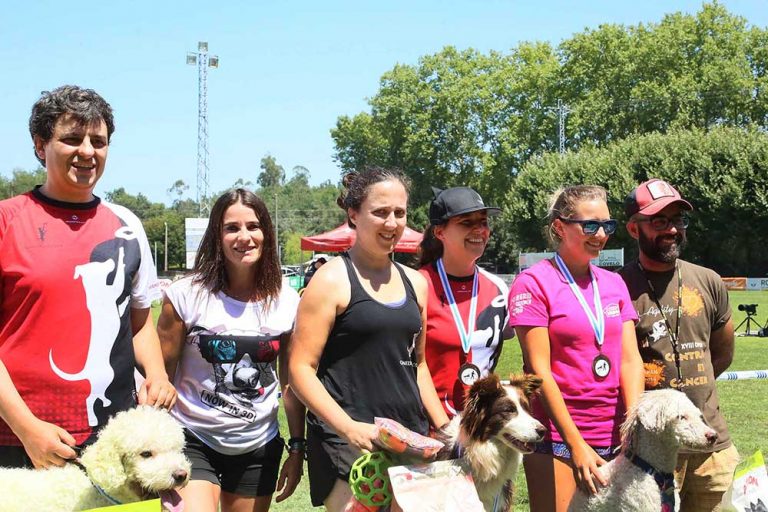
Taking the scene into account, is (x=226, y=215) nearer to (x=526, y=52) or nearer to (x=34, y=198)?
(x=34, y=198)

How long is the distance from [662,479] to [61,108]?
3523mm

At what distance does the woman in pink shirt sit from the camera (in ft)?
13.3

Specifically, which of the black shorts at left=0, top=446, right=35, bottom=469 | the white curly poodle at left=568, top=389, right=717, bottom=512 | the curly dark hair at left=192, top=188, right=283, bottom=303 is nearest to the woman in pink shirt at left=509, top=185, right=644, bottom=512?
the white curly poodle at left=568, top=389, right=717, bottom=512

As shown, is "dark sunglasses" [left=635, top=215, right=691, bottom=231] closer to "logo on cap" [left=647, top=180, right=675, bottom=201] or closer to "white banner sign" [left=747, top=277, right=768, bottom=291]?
"logo on cap" [left=647, top=180, right=675, bottom=201]

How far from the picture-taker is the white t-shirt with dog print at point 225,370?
3986 mm

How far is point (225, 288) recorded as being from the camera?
4.21m

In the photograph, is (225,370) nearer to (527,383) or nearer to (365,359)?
(365,359)

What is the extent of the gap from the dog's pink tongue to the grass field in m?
3.58

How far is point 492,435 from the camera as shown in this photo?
3.56m

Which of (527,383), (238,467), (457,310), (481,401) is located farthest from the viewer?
(457,310)

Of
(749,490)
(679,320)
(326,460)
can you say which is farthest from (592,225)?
(326,460)

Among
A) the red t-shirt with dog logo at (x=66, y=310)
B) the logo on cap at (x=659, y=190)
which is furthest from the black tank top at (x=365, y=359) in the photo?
the logo on cap at (x=659, y=190)

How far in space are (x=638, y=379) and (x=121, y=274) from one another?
2760 mm

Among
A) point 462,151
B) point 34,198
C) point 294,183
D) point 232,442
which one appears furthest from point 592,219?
point 294,183
